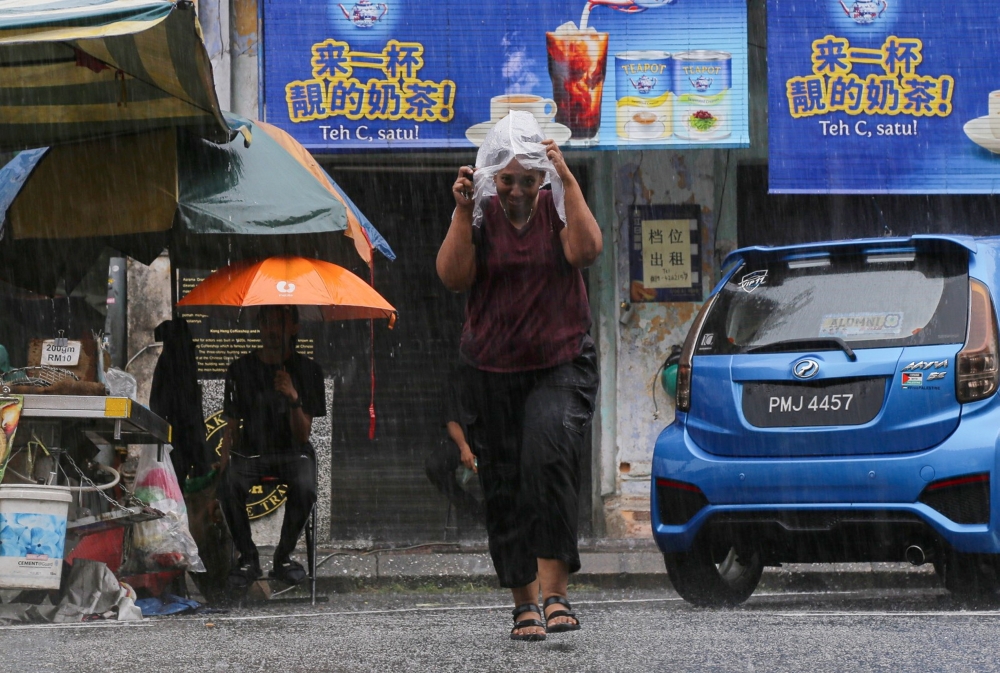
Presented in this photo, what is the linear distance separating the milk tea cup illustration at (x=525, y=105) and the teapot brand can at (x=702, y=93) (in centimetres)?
95

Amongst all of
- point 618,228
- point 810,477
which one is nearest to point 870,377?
point 810,477

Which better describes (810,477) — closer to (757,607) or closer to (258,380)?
(757,607)

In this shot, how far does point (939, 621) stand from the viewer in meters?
5.14

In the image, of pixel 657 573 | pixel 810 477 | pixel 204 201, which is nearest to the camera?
pixel 810 477

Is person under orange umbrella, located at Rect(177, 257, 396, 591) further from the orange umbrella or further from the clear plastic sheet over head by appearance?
the clear plastic sheet over head

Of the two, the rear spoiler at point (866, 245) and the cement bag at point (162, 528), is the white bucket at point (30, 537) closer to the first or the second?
the cement bag at point (162, 528)

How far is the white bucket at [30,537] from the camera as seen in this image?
6.30 metres

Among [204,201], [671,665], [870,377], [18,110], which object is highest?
[18,110]

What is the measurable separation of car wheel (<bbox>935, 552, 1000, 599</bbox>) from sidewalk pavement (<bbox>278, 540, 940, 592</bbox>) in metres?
2.57

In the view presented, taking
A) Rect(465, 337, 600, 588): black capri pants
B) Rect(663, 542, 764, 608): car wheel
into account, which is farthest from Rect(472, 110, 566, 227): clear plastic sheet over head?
Rect(663, 542, 764, 608): car wheel

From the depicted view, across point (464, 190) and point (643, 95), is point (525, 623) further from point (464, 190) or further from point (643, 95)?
point (643, 95)

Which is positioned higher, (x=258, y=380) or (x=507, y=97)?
(x=507, y=97)

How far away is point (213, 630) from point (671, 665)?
6.87 ft

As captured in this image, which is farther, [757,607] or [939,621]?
[757,607]
